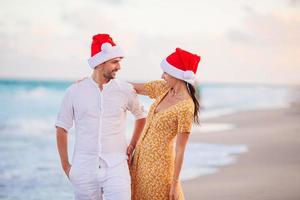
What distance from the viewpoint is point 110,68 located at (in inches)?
205

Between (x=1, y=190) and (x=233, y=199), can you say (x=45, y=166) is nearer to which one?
(x=1, y=190)

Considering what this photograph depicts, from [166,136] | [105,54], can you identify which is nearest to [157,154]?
[166,136]

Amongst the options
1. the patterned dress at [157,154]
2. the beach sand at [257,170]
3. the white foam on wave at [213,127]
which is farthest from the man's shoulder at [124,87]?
the white foam on wave at [213,127]

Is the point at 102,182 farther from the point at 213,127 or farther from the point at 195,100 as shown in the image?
the point at 213,127

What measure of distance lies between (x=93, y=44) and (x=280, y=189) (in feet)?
12.4

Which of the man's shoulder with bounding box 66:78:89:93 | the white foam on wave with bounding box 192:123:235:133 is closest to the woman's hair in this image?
the man's shoulder with bounding box 66:78:89:93

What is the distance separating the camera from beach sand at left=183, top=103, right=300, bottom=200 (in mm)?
7980

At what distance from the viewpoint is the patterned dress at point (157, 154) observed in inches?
203

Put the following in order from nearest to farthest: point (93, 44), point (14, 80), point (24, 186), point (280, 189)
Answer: point (93, 44) → point (280, 189) → point (24, 186) → point (14, 80)

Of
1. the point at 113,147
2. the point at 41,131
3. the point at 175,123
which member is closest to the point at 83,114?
the point at 113,147

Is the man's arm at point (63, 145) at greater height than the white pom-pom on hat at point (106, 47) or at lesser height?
lesser

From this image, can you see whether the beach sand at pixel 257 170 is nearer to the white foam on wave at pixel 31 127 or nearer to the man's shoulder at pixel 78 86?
the man's shoulder at pixel 78 86

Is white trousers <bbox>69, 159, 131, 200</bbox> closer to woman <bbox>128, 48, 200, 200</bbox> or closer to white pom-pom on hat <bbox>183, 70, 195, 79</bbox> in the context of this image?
woman <bbox>128, 48, 200, 200</bbox>

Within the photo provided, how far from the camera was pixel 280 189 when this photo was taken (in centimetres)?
820
